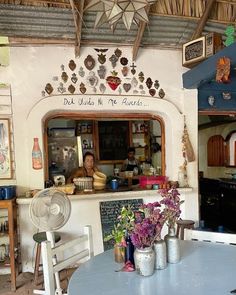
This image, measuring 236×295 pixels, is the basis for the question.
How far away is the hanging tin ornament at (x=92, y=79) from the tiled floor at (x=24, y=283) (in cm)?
249

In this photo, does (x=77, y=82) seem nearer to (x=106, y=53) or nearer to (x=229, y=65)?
(x=106, y=53)

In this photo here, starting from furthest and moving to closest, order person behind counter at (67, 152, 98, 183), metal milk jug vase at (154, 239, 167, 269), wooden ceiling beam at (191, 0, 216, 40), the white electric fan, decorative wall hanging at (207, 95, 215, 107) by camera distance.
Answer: decorative wall hanging at (207, 95, 215, 107)
person behind counter at (67, 152, 98, 183)
wooden ceiling beam at (191, 0, 216, 40)
the white electric fan
metal milk jug vase at (154, 239, 167, 269)

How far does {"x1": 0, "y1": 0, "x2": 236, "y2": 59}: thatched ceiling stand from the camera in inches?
145

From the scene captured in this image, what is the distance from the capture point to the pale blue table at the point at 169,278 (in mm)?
1653

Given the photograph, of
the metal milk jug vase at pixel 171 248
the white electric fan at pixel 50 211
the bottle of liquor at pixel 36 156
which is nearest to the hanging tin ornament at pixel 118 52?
the bottle of liquor at pixel 36 156

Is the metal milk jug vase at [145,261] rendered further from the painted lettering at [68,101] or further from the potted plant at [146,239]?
the painted lettering at [68,101]

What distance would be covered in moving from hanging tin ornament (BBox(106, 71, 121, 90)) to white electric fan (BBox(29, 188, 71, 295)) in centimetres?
181

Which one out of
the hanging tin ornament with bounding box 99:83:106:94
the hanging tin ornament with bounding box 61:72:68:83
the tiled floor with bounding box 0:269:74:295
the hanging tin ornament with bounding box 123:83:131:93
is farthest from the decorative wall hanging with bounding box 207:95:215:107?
the tiled floor with bounding box 0:269:74:295

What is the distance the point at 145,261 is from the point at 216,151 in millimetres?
6418

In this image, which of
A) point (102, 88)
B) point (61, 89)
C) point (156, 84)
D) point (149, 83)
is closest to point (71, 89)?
point (61, 89)

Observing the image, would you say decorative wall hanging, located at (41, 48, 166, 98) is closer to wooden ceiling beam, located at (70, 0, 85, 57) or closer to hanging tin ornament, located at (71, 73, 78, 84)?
hanging tin ornament, located at (71, 73, 78, 84)

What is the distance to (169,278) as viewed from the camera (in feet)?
5.86

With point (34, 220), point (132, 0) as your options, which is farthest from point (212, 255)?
point (132, 0)

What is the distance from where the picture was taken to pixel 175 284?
5.62 ft
